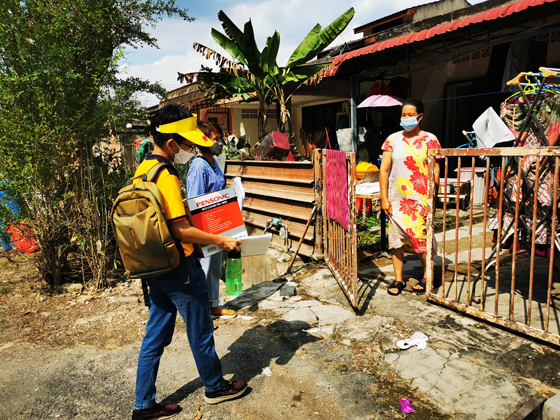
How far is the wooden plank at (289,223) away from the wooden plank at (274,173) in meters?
0.66

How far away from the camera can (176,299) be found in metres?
2.49

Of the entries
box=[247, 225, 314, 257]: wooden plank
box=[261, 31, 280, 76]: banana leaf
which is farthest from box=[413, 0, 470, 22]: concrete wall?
box=[247, 225, 314, 257]: wooden plank

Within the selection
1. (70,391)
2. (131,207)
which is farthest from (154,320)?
(70,391)

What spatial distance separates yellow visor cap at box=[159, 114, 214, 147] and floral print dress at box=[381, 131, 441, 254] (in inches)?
90.3

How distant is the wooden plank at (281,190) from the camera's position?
18.4ft

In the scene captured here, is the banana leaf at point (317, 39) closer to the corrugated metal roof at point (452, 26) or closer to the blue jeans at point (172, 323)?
the corrugated metal roof at point (452, 26)

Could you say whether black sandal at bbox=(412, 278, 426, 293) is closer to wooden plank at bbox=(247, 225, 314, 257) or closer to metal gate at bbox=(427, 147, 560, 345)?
metal gate at bbox=(427, 147, 560, 345)

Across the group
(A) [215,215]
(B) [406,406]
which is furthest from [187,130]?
(B) [406,406]

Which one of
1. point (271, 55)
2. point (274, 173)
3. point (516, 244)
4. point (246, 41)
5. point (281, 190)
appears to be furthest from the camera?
point (271, 55)

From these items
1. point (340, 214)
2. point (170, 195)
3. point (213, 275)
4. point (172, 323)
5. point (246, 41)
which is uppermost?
point (246, 41)

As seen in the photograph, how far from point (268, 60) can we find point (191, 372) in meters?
6.84

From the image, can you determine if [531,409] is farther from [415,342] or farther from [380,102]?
[380,102]

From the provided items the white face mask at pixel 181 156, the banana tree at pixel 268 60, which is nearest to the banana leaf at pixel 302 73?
the banana tree at pixel 268 60

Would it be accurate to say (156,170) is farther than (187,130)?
No
